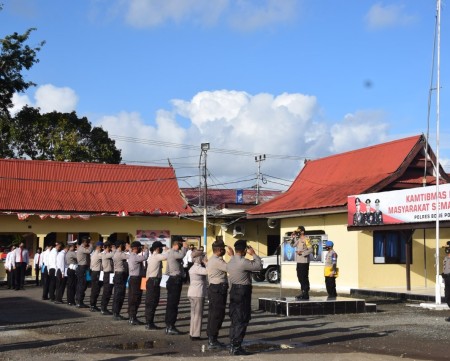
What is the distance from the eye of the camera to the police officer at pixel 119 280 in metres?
16.8

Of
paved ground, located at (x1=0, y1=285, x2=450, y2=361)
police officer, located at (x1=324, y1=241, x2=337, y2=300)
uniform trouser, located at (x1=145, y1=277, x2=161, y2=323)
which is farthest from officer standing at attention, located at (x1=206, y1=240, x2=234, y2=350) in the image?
police officer, located at (x1=324, y1=241, x2=337, y2=300)

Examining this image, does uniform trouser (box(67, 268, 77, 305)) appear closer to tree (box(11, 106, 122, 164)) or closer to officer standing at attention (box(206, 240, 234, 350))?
officer standing at attention (box(206, 240, 234, 350))

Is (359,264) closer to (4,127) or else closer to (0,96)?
(0,96)

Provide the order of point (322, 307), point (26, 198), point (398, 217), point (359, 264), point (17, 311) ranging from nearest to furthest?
point (322, 307) < point (17, 311) < point (398, 217) < point (359, 264) < point (26, 198)

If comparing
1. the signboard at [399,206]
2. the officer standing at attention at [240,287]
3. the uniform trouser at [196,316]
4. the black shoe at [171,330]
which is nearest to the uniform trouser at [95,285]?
the black shoe at [171,330]

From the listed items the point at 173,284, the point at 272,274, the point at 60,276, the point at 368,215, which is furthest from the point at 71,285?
the point at 272,274

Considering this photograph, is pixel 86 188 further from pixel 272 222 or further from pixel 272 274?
pixel 272 274

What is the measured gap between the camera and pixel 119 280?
16984mm

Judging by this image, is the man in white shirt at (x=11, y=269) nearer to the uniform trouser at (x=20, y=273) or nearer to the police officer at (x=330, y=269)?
the uniform trouser at (x=20, y=273)

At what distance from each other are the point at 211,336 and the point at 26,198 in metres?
26.0

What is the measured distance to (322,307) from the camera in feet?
56.9

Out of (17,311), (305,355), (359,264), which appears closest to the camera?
(305,355)

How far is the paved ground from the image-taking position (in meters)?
11.3

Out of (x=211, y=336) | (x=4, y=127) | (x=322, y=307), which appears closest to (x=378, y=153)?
(x=322, y=307)
